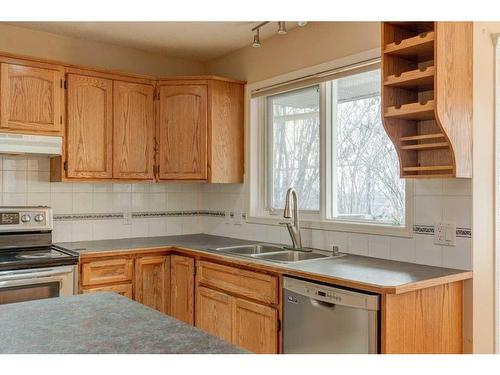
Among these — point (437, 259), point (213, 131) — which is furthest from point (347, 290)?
point (213, 131)

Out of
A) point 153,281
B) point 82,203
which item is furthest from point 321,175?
Answer: point 82,203

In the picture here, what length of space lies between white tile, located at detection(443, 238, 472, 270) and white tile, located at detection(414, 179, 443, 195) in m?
0.27

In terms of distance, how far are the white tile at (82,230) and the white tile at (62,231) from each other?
26mm

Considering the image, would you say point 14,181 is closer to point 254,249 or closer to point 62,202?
point 62,202

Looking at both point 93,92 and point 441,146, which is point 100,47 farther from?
point 441,146

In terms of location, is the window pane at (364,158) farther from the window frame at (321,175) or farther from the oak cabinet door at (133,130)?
the oak cabinet door at (133,130)

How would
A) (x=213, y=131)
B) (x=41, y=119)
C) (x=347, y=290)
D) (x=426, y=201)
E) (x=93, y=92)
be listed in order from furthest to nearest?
(x=213, y=131), (x=93, y=92), (x=41, y=119), (x=426, y=201), (x=347, y=290)

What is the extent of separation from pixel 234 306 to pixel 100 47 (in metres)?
2.29

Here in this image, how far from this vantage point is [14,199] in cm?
329

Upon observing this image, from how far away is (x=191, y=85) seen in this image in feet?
11.8

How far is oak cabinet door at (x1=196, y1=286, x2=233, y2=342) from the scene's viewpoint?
289cm

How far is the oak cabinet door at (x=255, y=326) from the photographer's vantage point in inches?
99.6

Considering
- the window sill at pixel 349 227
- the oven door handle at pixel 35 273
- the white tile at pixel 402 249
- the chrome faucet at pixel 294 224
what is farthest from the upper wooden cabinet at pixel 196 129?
the white tile at pixel 402 249

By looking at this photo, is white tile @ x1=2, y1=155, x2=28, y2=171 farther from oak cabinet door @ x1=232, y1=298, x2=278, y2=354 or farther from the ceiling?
oak cabinet door @ x1=232, y1=298, x2=278, y2=354
